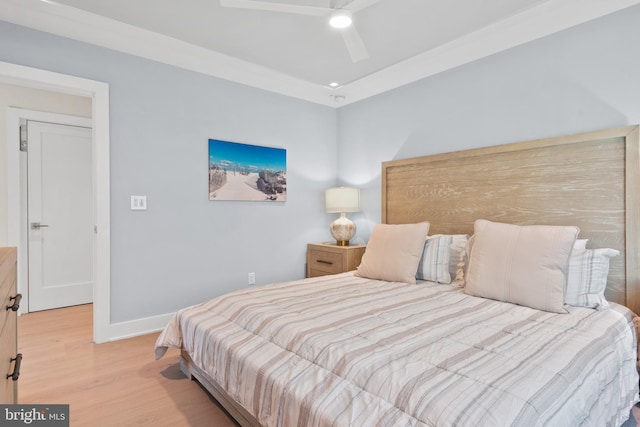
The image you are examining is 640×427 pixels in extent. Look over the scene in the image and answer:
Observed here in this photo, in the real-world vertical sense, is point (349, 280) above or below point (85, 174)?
below

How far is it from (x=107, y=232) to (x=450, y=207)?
2835 millimetres

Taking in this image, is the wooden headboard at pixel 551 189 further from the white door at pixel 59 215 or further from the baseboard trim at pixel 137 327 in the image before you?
the white door at pixel 59 215

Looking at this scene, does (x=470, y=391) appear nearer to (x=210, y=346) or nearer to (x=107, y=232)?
(x=210, y=346)

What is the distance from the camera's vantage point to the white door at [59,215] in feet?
11.9

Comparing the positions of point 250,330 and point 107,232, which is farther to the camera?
point 107,232

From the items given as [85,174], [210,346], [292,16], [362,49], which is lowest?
[210,346]

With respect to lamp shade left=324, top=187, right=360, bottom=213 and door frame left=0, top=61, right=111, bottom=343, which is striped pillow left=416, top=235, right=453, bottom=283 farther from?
door frame left=0, top=61, right=111, bottom=343

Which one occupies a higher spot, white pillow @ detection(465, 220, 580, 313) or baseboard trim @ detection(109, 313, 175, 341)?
white pillow @ detection(465, 220, 580, 313)

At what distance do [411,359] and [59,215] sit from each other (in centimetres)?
417

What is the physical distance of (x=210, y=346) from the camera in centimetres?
171

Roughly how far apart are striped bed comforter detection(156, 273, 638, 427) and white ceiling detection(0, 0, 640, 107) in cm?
195

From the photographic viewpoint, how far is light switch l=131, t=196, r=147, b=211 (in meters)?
2.81

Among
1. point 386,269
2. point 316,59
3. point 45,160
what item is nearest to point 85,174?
point 45,160

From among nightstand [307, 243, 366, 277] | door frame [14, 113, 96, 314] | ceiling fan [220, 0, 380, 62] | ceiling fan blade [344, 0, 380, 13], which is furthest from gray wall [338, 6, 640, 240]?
door frame [14, 113, 96, 314]
